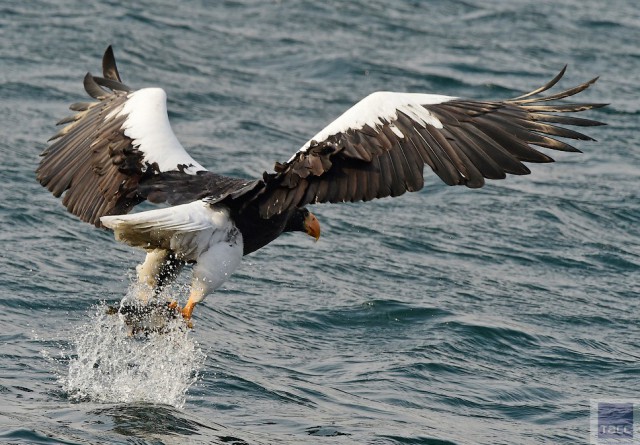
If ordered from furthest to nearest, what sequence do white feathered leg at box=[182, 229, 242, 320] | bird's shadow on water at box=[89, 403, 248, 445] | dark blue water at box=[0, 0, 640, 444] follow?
dark blue water at box=[0, 0, 640, 444]
white feathered leg at box=[182, 229, 242, 320]
bird's shadow on water at box=[89, 403, 248, 445]

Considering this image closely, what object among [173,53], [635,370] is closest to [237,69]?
[173,53]

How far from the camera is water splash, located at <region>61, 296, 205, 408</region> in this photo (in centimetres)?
716

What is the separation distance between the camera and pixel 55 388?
7109mm

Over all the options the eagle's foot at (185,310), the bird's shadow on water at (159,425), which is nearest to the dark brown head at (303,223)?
the eagle's foot at (185,310)

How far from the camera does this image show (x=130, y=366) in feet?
24.8

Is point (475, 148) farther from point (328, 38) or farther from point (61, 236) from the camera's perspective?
point (328, 38)

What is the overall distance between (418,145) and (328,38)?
1000 cm

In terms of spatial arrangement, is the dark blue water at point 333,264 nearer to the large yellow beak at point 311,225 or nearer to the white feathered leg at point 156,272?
the white feathered leg at point 156,272

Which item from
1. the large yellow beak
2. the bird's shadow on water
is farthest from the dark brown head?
the bird's shadow on water

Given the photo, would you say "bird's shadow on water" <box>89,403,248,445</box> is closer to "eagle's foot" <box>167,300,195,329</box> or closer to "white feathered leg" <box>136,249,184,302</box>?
"eagle's foot" <box>167,300,195,329</box>

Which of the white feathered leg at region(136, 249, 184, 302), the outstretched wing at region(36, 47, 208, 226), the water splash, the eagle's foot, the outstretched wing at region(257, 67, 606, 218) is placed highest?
the outstretched wing at region(257, 67, 606, 218)

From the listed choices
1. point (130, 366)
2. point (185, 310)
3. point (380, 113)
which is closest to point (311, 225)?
point (185, 310)

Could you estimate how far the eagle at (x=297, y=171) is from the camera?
6.71m

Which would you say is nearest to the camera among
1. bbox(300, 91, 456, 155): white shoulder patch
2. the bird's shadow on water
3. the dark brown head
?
the bird's shadow on water
